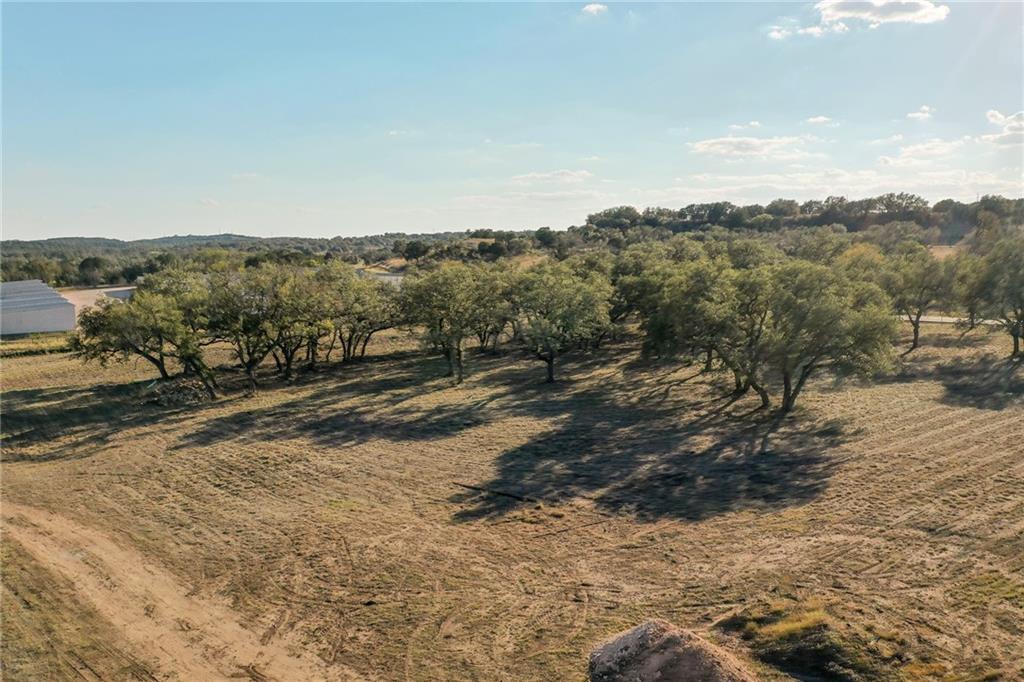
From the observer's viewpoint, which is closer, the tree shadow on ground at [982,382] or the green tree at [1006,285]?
the tree shadow on ground at [982,382]

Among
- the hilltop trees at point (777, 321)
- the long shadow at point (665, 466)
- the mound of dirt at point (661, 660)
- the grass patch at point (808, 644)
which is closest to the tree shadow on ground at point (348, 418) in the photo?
the long shadow at point (665, 466)

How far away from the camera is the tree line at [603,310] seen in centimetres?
2823

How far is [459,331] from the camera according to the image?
130 ft

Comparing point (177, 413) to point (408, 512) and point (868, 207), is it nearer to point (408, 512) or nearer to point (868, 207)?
point (408, 512)

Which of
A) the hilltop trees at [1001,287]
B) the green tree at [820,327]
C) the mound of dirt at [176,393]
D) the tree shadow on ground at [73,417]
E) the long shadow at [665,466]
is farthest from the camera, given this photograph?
the hilltop trees at [1001,287]

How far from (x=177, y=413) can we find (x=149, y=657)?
23.0 meters

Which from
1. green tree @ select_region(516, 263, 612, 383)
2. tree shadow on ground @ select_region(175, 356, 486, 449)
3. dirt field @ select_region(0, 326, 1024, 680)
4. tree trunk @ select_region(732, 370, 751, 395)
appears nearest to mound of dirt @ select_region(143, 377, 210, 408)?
dirt field @ select_region(0, 326, 1024, 680)

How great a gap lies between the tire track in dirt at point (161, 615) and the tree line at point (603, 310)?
1896 centimetres

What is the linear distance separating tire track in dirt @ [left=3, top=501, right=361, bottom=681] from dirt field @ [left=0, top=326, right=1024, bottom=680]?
0.07 m

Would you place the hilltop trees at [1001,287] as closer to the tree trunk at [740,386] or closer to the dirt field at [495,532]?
the dirt field at [495,532]

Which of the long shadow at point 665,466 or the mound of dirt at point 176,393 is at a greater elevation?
the mound of dirt at point 176,393

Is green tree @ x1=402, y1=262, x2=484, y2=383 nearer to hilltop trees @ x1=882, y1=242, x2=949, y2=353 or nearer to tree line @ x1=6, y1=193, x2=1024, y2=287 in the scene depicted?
hilltop trees @ x1=882, y1=242, x2=949, y2=353

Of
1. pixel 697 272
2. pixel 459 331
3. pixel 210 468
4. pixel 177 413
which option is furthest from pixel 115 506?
pixel 697 272

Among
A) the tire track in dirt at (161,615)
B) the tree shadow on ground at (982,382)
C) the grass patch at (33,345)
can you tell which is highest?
the grass patch at (33,345)
